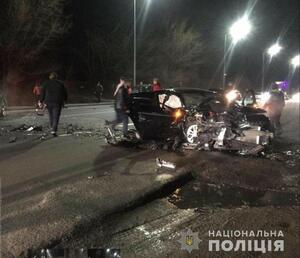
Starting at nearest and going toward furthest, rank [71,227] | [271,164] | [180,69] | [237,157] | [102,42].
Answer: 1. [71,227]
2. [271,164]
3. [237,157]
4. [102,42]
5. [180,69]

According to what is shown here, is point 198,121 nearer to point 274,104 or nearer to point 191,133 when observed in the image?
point 191,133

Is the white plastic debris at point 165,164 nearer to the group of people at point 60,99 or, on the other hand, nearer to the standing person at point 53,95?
the group of people at point 60,99

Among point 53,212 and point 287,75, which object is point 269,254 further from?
point 287,75

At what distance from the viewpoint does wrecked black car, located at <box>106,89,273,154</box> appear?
9812 mm

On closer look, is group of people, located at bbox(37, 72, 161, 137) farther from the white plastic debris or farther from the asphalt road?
the white plastic debris

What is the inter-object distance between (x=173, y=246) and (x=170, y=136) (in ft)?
20.2

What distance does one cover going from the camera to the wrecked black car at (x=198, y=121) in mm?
9812

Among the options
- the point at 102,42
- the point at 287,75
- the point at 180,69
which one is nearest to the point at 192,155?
the point at 102,42

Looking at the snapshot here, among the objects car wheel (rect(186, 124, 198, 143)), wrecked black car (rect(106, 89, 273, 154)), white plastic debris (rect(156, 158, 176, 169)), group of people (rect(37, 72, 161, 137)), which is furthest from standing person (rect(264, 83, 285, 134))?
white plastic debris (rect(156, 158, 176, 169))

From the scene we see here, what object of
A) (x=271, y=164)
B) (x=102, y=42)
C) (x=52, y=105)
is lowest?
(x=271, y=164)

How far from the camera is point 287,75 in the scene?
89.1m
